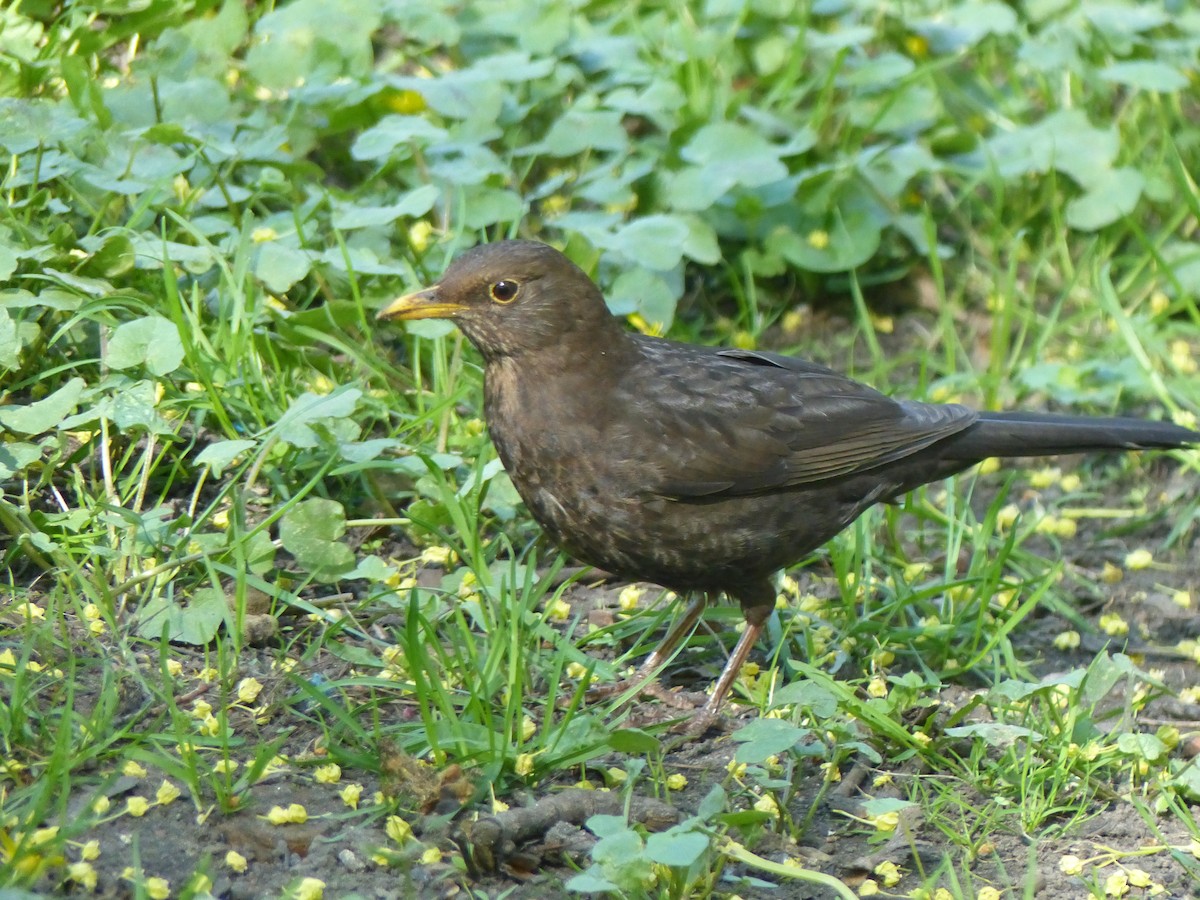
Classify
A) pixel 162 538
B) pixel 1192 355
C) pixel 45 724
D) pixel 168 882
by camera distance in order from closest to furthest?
pixel 168 882, pixel 45 724, pixel 162 538, pixel 1192 355

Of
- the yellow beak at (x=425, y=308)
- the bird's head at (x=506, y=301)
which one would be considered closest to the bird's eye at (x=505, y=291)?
the bird's head at (x=506, y=301)

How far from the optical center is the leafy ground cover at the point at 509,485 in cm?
356

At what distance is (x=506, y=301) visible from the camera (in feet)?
14.6

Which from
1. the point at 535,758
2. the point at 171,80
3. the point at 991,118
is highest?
the point at 171,80

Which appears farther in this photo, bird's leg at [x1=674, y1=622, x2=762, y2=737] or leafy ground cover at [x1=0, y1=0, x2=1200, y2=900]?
bird's leg at [x1=674, y1=622, x2=762, y2=737]

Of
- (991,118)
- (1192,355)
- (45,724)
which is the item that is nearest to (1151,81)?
(991,118)

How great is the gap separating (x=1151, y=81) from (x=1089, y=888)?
4.49 metres

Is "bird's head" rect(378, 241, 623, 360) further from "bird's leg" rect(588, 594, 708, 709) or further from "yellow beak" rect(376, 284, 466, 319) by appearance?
"bird's leg" rect(588, 594, 708, 709)

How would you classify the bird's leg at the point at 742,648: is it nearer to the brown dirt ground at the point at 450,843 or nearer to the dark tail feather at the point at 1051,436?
the brown dirt ground at the point at 450,843

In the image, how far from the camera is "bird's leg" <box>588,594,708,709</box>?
4.43 m

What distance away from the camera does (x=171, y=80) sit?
5.78 meters

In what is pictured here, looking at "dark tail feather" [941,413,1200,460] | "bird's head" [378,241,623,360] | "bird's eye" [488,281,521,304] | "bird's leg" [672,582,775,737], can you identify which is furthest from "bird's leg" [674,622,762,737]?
"bird's eye" [488,281,521,304]

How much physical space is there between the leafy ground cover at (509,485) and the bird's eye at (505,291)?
0.58 m

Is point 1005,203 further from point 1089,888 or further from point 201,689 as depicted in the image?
point 201,689
